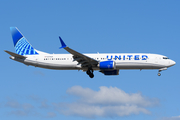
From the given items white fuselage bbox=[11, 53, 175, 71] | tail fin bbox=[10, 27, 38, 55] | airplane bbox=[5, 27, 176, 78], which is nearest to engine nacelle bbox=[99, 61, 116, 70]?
airplane bbox=[5, 27, 176, 78]

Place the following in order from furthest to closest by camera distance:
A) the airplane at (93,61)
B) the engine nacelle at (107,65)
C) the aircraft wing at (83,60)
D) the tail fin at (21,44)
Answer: the tail fin at (21,44)
the airplane at (93,61)
the aircraft wing at (83,60)
the engine nacelle at (107,65)

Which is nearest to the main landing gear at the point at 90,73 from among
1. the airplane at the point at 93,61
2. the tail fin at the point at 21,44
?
the airplane at the point at 93,61

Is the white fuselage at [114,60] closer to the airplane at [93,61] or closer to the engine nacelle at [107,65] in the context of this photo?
the airplane at [93,61]

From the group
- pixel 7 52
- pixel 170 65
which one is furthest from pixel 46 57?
pixel 170 65

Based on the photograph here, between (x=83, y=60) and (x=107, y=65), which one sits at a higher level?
(x=83, y=60)

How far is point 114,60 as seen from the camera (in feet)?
190

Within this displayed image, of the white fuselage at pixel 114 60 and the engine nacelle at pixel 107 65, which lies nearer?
the engine nacelle at pixel 107 65

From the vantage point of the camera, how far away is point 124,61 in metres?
57.2

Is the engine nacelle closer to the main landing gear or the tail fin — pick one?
the main landing gear

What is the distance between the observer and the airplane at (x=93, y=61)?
187 ft

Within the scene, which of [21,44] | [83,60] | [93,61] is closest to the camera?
[93,61]

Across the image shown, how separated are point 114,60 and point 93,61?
356 centimetres

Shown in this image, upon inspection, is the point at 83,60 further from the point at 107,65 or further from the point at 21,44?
the point at 21,44

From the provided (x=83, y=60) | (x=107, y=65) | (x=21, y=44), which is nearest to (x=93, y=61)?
(x=83, y=60)
